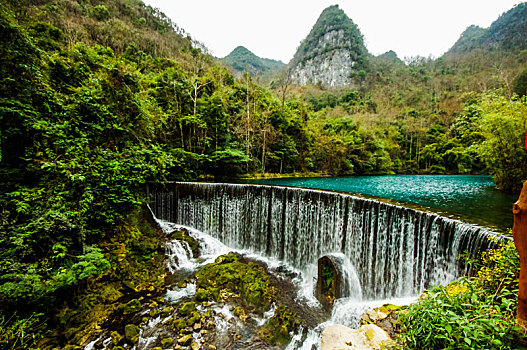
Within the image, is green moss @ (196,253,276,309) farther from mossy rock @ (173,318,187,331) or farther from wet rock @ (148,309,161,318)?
wet rock @ (148,309,161,318)

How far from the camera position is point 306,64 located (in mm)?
87688

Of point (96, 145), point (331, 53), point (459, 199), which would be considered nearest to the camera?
point (96, 145)

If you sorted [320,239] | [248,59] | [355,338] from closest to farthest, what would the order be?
[355,338]
[320,239]
[248,59]

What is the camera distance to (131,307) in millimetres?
4738

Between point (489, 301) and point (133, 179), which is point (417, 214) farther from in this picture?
point (133, 179)

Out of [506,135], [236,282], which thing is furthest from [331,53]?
[236,282]

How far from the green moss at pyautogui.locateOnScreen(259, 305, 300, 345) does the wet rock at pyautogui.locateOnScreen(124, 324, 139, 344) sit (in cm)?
250

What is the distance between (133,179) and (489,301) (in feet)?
22.2

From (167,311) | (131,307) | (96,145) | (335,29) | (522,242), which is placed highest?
(335,29)

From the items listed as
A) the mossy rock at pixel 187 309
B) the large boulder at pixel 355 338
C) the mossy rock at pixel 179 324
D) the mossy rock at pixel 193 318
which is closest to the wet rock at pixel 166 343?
the mossy rock at pixel 179 324

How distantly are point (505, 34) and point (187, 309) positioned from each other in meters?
106

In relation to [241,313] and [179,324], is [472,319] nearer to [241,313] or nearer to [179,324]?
[241,313]

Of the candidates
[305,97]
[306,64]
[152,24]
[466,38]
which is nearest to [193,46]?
[152,24]

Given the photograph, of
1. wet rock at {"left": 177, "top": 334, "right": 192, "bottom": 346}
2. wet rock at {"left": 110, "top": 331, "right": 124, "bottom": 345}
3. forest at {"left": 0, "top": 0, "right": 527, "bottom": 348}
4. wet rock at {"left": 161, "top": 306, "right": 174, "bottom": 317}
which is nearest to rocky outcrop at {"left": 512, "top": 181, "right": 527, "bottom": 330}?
wet rock at {"left": 177, "top": 334, "right": 192, "bottom": 346}
